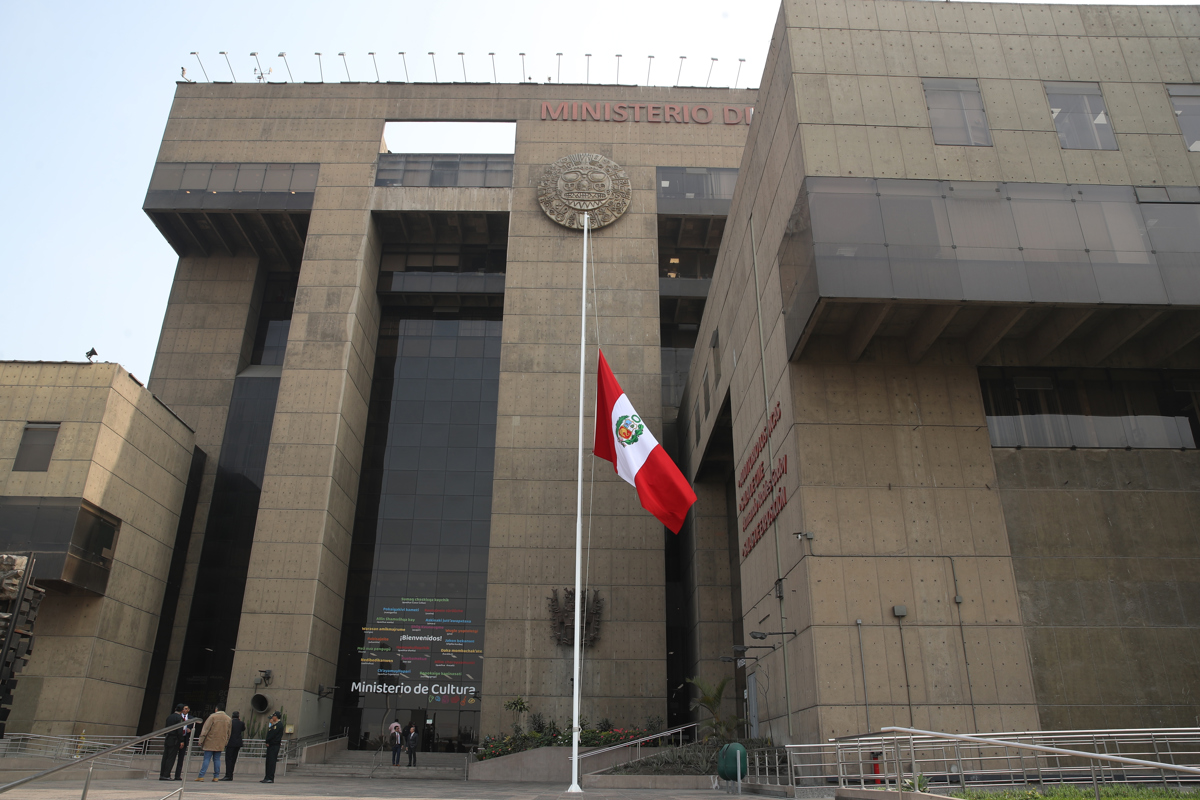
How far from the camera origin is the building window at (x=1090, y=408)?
19.5 metres

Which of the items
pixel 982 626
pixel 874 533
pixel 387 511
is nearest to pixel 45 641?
pixel 387 511

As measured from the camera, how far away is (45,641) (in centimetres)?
2925

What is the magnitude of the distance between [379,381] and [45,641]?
1750cm

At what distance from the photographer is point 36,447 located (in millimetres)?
29938

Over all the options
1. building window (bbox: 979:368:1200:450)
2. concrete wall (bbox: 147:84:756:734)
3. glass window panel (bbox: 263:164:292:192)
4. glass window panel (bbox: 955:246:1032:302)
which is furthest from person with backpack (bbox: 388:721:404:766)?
glass window panel (bbox: 263:164:292:192)

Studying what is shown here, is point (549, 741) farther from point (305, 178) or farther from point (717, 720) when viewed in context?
point (305, 178)

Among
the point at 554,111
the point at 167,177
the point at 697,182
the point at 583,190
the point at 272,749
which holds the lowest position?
the point at 272,749

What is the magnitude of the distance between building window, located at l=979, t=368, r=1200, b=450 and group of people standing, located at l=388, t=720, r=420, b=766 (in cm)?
2196

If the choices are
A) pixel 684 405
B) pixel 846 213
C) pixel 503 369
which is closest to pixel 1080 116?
pixel 846 213

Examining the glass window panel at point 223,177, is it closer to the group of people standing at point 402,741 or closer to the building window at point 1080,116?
the group of people standing at point 402,741

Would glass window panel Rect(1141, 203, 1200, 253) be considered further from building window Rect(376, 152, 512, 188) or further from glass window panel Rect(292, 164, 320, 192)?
glass window panel Rect(292, 164, 320, 192)

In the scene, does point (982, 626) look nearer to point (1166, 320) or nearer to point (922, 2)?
point (1166, 320)

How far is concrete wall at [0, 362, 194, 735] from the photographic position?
28859mm

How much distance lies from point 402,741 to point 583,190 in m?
26.8
